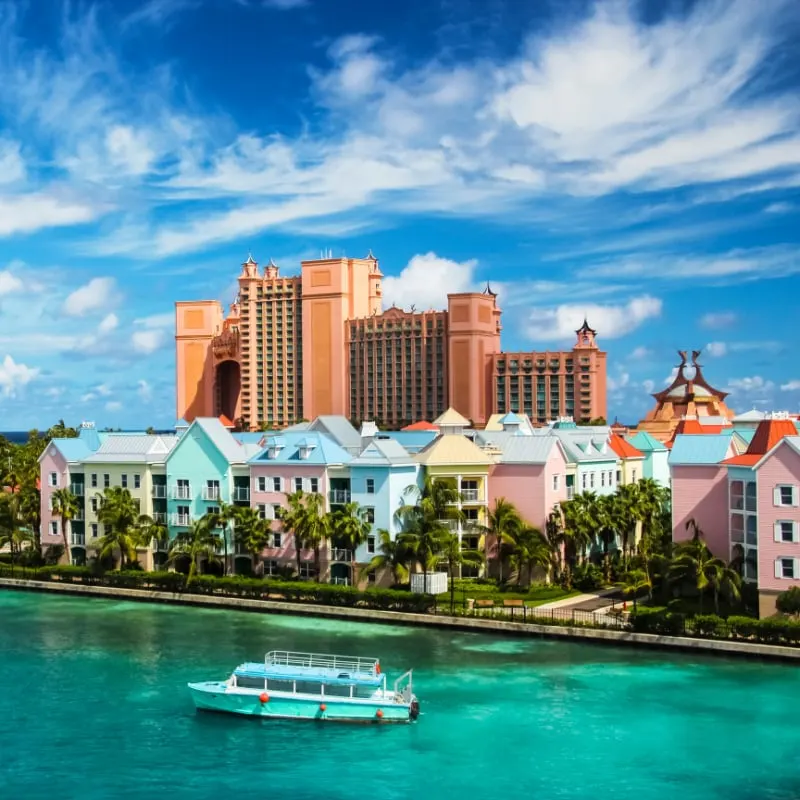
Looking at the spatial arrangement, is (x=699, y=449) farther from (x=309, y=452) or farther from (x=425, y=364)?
(x=425, y=364)

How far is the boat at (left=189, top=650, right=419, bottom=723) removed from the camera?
49281 millimetres

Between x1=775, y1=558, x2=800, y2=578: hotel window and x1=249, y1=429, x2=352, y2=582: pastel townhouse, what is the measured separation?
28.3 m

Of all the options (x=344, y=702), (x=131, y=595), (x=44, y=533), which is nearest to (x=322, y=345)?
(x=44, y=533)

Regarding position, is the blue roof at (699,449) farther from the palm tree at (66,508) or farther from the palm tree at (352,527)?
the palm tree at (66,508)

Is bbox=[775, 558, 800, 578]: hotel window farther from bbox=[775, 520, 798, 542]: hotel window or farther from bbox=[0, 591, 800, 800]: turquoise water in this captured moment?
bbox=[0, 591, 800, 800]: turquoise water

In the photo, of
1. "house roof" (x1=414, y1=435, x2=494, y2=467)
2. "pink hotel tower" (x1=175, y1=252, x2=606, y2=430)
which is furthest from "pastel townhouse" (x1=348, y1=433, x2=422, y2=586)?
"pink hotel tower" (x1=175, y1=252, x2=606, y2=430)

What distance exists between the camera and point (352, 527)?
75.2m

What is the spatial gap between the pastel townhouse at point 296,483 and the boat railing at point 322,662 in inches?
762

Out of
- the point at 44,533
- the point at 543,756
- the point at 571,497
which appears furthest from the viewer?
the point at 44,533

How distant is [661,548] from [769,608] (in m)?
10.3

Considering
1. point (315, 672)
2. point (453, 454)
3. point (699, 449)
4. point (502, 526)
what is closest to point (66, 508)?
point (453, 454)

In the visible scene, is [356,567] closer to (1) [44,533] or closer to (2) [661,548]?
(2) [661,548]

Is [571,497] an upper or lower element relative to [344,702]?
upper

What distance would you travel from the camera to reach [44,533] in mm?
93000
